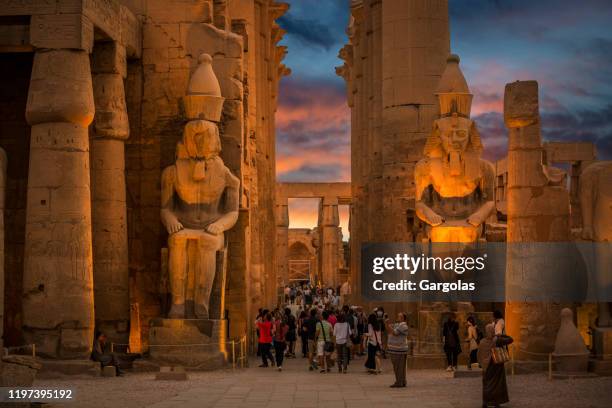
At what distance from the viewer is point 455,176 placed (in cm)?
1733

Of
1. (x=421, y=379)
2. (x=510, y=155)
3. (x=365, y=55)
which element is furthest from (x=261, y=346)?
(x=365, y=55)

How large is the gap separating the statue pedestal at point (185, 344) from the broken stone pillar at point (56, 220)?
170 centimetres

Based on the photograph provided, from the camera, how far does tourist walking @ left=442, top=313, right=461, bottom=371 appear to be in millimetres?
16125

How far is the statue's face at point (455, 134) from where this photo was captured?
1722 cm

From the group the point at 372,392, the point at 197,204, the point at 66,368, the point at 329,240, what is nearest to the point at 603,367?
the point at 372,392

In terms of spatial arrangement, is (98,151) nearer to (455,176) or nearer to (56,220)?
(56,220)

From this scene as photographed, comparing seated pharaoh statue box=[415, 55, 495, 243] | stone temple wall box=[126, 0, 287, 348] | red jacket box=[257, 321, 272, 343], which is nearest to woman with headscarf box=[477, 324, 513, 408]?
seated pharaoh statue box=[415, 55, 495, 243]

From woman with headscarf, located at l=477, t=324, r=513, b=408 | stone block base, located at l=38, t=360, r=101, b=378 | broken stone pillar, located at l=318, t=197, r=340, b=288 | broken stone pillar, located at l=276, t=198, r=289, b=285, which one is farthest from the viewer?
broken stone pillar, located at l=276, t=198, r=289, b=285

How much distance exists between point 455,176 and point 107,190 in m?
6.08

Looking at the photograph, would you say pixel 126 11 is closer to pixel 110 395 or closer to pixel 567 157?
pixel 110 395

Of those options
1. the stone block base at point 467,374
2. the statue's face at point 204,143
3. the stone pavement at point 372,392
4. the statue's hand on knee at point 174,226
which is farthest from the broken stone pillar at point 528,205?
the statue's hand on knee at point 174,226

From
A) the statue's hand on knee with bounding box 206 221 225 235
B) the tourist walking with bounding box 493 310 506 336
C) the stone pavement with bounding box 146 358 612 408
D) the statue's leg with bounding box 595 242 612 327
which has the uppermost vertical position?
the statue's hand on knee with bounding box 206 221 225 235

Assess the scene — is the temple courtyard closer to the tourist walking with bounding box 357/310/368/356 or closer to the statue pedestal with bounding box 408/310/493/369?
the statue pedestal with bounding box 408/310/493/369

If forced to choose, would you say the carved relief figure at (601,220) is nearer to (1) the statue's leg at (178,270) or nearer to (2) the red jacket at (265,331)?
(2) the red jacket at (265,331)
